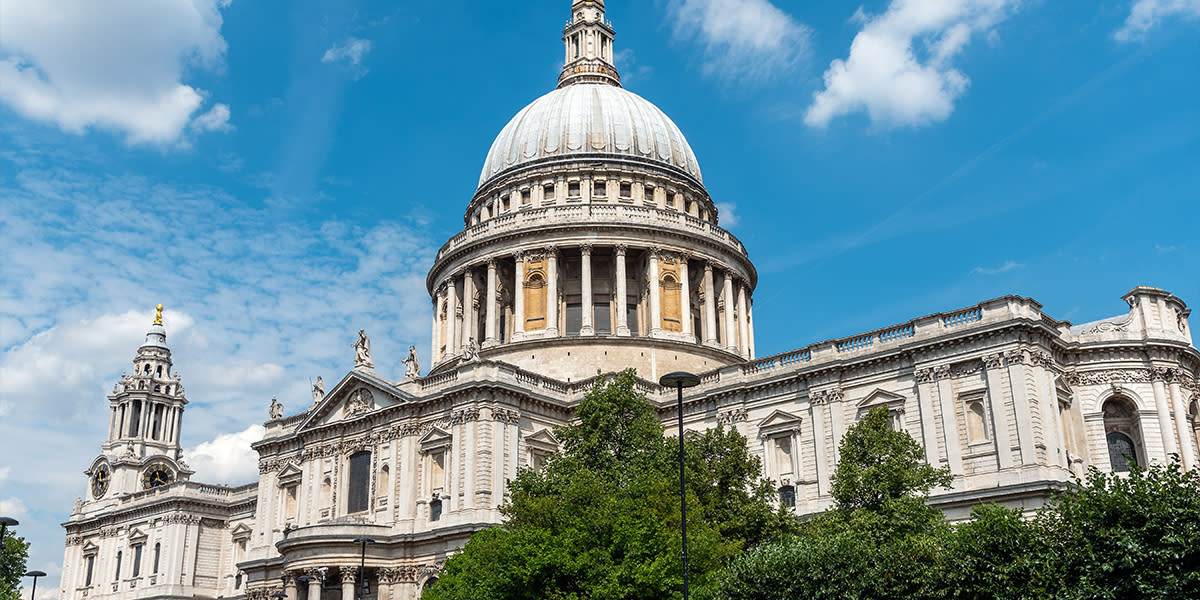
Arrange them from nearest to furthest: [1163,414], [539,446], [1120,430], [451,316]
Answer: [1163,414]
[1120,430]
[539,446]
[451,316]

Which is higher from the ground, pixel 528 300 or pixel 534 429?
pixel 528 300

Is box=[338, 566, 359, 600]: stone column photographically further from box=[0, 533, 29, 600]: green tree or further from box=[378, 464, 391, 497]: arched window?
box=[0, 533, 29, 600]: green tree

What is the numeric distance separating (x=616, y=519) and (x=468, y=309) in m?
34.3

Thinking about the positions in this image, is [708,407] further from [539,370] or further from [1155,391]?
[1155,391]

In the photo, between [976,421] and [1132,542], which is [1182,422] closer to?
[976,421]

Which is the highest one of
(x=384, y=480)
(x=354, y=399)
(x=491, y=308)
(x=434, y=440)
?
(x=491, y=308)

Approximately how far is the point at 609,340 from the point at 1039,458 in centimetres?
2657

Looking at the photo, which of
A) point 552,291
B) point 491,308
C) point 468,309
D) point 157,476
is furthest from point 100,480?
point 552,291

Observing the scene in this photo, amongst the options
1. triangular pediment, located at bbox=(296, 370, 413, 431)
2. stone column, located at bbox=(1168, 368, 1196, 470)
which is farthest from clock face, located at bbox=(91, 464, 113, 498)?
stone column, located at bbox=(1168, 368, 1196, 470)

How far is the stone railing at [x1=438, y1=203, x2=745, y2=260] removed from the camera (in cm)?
6656

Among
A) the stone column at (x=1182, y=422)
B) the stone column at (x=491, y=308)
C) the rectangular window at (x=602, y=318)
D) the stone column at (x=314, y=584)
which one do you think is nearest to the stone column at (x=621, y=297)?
the rectangular window at (x=602, y=318)

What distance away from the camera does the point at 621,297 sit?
64.5m

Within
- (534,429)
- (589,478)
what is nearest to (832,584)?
(589,478)

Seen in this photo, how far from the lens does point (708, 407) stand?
2111 inches
